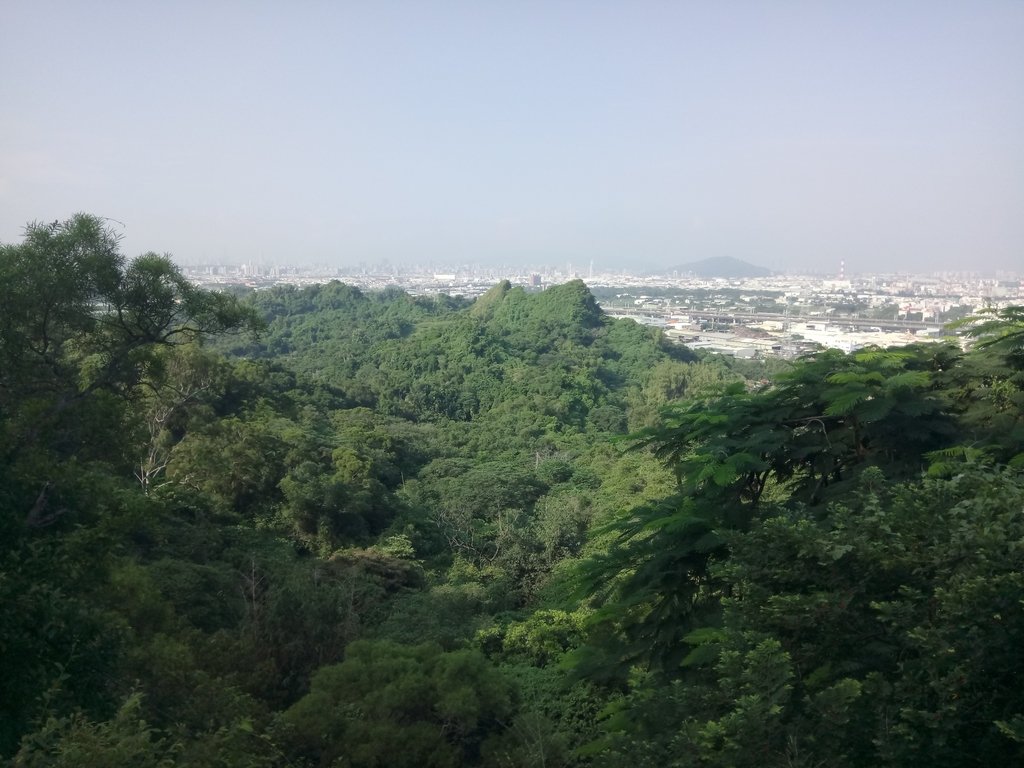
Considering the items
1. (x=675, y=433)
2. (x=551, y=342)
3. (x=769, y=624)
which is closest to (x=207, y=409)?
(x=675, y=433)

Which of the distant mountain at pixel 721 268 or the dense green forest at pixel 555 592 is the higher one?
the distant mountain at pixel 721 268

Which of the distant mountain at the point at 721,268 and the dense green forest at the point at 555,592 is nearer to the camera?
the dense green forest at the point at 555,592

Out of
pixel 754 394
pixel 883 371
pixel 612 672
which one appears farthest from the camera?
pixel 754 394

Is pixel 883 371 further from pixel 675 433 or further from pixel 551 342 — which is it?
pixel 551 342

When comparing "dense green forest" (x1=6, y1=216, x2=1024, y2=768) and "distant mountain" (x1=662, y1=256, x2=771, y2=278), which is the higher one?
"distant mountain" (x1=662, y1=256, x2=771, y2=278)
